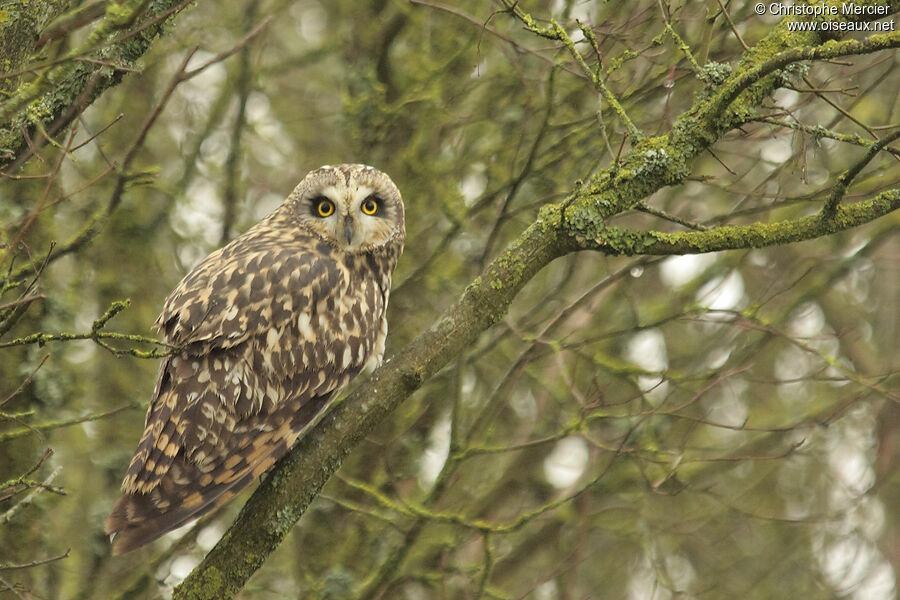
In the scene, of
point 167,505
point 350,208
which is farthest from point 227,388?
point 350,208

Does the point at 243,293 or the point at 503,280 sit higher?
the point at 503,280

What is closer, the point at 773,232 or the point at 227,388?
the point at 773,232

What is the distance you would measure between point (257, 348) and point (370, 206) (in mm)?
1041

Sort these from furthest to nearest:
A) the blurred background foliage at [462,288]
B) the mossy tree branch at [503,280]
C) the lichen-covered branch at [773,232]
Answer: the blurred background foliage at [462,288]
the mossy tree branch at [503,280]
the lichen-covered branch at [773,232]

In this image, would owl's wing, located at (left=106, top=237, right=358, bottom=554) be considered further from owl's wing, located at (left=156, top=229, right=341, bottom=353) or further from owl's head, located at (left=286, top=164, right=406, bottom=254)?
owl's head, located at (left=286, top=164, right=406, bottom=254)

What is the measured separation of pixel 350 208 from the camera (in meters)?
4.57

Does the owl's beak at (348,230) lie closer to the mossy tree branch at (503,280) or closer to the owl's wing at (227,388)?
the owl's wing at (227,388)

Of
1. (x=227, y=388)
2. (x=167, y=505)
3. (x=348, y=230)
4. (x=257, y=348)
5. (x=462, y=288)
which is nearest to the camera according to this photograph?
(x=167, y=505)

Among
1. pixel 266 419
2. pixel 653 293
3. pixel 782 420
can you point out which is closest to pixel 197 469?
pixel 266 419

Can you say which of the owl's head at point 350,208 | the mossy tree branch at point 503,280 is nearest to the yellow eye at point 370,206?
the owl's head at point 350,208

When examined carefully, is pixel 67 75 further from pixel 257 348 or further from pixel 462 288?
pixel 462 288

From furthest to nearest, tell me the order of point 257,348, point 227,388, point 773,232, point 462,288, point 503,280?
point 462,288
point 257,348
point 227,388
point 503,280
point 773,232

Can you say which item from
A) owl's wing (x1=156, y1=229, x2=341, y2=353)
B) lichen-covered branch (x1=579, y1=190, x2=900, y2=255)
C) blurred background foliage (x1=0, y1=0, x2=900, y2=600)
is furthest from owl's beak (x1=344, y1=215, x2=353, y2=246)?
lichen-covered branch (x1=579, y1=190, x2=900, y2=255)

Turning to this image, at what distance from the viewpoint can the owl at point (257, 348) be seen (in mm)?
3725
